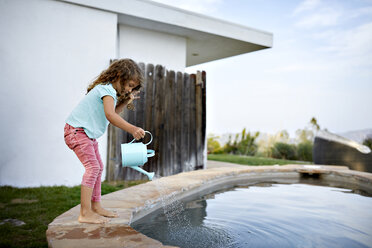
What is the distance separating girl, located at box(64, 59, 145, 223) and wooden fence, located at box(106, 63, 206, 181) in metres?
2.73

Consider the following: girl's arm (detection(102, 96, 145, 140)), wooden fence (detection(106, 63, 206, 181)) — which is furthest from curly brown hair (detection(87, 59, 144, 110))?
wooden fence (detection(106, 63, 206, 181))

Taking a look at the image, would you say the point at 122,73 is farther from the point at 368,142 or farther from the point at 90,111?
the point at 368,142

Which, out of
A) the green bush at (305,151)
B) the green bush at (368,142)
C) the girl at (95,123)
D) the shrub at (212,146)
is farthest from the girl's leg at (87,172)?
the shrub at (212,146)

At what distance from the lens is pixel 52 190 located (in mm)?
4270

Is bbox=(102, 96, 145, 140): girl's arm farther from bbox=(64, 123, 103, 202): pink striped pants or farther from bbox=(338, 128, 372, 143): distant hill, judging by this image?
bbox=(338, 128, 372, 143): distant hill

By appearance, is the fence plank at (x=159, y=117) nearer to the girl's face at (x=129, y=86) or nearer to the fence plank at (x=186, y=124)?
the fence plank at (x=186, y=124)

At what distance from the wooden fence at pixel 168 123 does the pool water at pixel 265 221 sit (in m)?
1.82

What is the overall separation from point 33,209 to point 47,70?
2400mm

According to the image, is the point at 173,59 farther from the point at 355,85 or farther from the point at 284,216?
the point at 355,85

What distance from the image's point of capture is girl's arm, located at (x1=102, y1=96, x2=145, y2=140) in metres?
2.06

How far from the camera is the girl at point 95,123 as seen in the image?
2.10m

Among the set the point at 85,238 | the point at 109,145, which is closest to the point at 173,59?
the point at 109,145

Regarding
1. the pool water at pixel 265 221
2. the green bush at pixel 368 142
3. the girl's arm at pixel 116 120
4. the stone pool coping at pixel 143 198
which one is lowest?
the pool water at pixel 265 221

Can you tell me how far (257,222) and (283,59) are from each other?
1485cm
